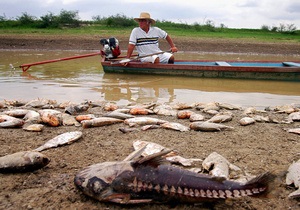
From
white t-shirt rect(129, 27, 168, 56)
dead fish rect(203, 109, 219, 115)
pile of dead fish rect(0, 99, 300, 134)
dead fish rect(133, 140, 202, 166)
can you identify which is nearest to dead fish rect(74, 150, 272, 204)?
dead fish rect(133, 140, 202, 166)

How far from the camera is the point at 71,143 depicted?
3.28 m

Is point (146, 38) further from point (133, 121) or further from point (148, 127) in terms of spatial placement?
point (148, 127)

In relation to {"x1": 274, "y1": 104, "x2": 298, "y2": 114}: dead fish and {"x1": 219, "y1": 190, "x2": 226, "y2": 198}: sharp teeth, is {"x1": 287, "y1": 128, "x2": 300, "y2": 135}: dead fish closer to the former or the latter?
{"x1": 274, "y1": 104, "x2": 298, "y2": 114}: dead fish

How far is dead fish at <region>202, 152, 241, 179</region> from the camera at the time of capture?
2.50 metres

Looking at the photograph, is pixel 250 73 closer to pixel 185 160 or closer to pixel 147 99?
pixel 147 99

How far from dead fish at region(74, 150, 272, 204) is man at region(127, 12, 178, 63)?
7.23 m

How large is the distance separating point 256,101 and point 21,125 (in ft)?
15.4

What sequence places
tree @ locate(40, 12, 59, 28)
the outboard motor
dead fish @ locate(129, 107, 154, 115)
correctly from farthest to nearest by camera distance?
tree @ locate(40, 12, 59, 28)
the outboard motor
dead fish @ locate(129, 107, 154, 115)

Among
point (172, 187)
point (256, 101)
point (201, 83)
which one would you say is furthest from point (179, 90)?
point (172, 187)

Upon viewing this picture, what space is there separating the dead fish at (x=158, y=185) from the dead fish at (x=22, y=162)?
25.3 inches

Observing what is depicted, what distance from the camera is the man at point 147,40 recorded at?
29.4 ft

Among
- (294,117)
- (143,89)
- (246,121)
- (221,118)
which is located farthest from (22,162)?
(143,89)

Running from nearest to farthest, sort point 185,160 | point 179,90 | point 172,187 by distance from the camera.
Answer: point 172,187 → point 185,160 → point 179,90

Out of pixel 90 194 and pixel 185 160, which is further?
pixel 185 160
